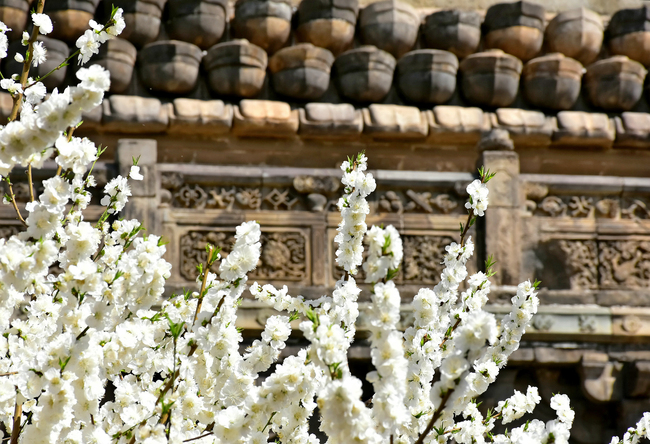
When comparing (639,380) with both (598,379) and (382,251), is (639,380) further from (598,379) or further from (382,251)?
(382,251)

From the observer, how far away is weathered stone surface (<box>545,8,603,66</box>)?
20.8 ft

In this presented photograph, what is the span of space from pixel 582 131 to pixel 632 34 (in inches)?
39.9

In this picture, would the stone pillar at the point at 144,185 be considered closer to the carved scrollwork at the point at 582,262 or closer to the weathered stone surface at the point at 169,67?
the weathered stone surface at the point at 169,67

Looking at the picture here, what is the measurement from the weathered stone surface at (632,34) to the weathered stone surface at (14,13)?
4454mm

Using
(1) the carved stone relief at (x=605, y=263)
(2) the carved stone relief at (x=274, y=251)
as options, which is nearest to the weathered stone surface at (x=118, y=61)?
(2) the carved stone relief at (x=274, y=251)

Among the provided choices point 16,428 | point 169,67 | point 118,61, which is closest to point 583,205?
point 169,67

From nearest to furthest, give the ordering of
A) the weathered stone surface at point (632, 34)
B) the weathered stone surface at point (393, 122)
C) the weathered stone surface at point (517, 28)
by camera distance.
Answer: the weathered stone surface at point (393, 122)
the weathered stone surface at point (517, 28)
the weathered stone surface at point (632, 34)

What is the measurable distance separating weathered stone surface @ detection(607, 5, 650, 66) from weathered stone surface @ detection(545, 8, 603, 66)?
13 cm

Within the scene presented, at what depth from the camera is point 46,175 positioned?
483 cm

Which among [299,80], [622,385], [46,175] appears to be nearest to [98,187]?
[46,175]

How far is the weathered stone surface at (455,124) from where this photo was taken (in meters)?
5.89

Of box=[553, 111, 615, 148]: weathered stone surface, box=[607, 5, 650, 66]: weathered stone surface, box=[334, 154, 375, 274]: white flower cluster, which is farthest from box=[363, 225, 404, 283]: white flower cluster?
box=[607, 5, 650, 66]: weathered stone surface

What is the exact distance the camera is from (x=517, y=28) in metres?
6.25

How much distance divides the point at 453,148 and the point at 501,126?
38 cm
